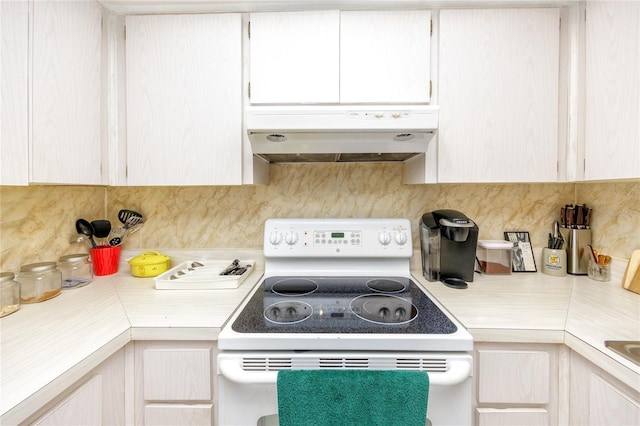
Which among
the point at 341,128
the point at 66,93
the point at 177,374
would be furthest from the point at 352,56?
the point at 177,374

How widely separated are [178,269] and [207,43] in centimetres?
102

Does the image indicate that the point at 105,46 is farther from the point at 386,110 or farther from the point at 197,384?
the point at 197,384

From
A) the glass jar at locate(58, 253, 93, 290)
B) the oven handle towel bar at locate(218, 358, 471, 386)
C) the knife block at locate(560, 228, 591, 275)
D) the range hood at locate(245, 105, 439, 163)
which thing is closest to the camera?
the oven handle towel bar at locate(218, 358, 471, 386)

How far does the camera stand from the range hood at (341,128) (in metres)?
1.00

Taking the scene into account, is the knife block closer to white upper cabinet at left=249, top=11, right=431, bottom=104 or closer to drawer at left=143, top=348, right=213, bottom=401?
white upper cabinet at left=249, top=11, right=431, bottom=104

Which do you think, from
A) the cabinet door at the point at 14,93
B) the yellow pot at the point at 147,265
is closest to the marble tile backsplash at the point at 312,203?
the yellow pot at the point at 147,265

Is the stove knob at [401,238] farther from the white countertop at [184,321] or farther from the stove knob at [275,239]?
the stove knob at [275,239]

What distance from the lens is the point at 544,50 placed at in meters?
1.17

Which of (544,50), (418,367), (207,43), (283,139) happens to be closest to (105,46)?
(207,43)

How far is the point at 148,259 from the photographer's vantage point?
4.56 feet

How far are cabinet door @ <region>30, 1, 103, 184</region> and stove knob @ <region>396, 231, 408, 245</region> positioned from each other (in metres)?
1.32

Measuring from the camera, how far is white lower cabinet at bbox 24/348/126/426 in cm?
64

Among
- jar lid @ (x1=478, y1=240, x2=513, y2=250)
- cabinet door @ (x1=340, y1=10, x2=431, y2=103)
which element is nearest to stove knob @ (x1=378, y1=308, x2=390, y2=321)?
jar lid @ (x1=478, y1=240, x2=513, y2=250)

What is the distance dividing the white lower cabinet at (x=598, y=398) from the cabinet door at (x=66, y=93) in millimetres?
Answer: 1771
